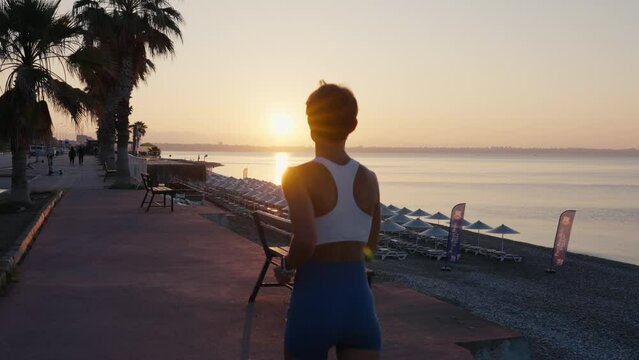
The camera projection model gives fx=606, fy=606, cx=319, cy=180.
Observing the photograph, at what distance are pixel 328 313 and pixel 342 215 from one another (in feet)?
1.20

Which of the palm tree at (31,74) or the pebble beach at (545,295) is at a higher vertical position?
the palm tree at (31,74)

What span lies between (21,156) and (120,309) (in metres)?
12.1

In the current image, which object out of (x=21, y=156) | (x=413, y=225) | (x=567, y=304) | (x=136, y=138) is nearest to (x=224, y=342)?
(x=21, y=156)

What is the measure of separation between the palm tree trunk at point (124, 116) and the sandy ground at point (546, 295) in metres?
5.37

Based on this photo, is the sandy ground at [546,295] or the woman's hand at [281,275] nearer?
the woman's hand at [281,275]

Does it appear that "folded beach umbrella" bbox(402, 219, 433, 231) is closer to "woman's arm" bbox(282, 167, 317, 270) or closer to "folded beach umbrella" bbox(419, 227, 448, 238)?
"folded beach umbrella" bbox(419, 227, 448, 238)

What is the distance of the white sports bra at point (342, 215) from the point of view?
2.25 meters

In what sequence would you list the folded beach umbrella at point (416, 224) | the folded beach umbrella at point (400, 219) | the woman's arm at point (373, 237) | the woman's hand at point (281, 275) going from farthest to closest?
1. the folded beach umbrella at point (400, 219)
2. the folded beach umbrella at point (416, 224)
3. the woman's hand at point (281, 275)
4. the woman's arm at point (373, 237)

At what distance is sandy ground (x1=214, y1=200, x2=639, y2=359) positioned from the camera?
1393cm

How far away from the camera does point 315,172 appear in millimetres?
2240

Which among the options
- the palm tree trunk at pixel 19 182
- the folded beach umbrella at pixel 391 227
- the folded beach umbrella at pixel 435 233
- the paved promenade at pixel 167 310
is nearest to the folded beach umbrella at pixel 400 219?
the folded beach umbrella at pixel 435 233

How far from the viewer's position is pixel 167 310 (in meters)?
5.79

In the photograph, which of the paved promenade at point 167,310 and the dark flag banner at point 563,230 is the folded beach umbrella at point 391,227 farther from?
the paved promenade at point 167,310

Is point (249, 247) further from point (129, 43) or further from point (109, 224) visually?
point (129, 43)
